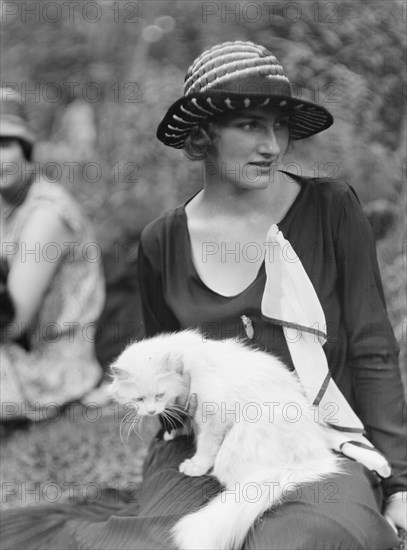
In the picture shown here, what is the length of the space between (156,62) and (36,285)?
6.52ft

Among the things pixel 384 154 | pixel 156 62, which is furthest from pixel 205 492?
pixel 156 62

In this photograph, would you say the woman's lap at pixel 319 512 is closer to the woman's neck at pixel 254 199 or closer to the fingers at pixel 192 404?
the fingers at pixel 192 404

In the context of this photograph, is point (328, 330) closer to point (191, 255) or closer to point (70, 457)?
point (191, 255)

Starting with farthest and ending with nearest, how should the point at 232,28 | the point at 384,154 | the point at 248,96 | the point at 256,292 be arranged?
1. the point at 232,28
2. the point at 384,154
3. the point at 256,292
4. the point at 248,96

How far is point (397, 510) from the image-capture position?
2037mm

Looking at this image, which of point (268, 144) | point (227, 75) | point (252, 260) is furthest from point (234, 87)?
point (252, 260)

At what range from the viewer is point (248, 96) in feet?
6.36

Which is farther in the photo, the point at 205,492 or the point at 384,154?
the point at 384,154

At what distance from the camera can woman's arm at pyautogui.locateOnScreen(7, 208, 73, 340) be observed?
3.57 meters

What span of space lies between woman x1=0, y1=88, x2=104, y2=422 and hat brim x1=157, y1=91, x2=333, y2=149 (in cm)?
159

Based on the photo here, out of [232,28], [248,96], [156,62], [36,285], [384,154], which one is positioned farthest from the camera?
[156,62]

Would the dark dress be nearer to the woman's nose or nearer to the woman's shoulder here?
the woman's nose

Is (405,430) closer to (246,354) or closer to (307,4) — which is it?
(246,354)

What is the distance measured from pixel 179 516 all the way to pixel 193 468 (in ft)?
0.37
